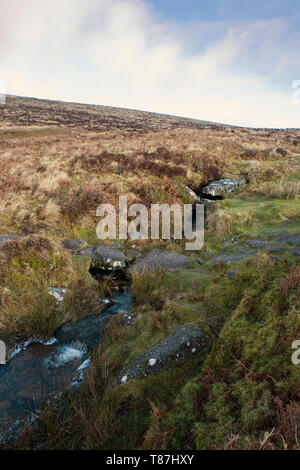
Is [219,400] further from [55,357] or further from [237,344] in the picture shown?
[55,357]

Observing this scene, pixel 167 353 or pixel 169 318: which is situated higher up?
pixel 169 318

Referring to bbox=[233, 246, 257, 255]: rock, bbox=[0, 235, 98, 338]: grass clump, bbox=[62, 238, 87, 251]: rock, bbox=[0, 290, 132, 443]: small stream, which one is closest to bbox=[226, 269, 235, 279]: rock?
bbox=[233, 246, 257, 255]: rock

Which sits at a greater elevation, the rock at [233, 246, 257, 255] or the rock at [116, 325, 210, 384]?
the rock at [233, 246, 257, 255]

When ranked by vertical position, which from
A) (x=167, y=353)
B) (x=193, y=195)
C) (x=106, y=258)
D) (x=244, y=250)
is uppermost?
(x=193, y=195)

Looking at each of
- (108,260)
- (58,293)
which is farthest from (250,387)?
(108,260)

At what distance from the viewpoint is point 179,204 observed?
1223 centimetres

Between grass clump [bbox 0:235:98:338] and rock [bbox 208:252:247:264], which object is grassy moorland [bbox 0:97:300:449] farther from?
rock [bbox 208:252:247:264]

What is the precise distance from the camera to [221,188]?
44.8ft

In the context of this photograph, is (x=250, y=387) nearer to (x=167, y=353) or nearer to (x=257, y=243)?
(x=167, y=353)

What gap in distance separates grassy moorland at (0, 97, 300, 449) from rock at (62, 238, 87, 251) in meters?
0.31

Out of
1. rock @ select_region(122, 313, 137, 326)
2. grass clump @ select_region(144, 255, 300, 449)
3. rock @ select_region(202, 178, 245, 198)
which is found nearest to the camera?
grass clump @ select_region(144, 255, 300, 449)

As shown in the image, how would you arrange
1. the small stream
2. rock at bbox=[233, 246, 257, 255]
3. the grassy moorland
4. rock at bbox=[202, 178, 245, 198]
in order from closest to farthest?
the grassy moorland < the small stream < rock at bbox=[233, 246, 257, 255] < rock at bbox=[202, 178, 245, 198]

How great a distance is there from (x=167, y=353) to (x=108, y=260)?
14.8 ft

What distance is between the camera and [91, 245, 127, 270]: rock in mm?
8500
